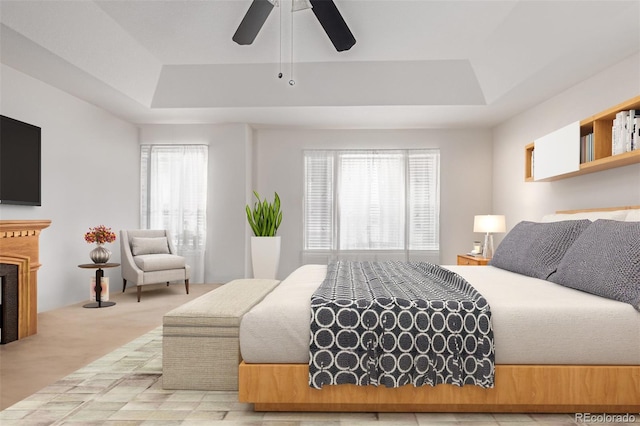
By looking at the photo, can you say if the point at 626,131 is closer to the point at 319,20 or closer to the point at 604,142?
the point at 604,142

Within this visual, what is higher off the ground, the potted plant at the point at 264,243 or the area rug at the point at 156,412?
the potted plant at the point at 264,243

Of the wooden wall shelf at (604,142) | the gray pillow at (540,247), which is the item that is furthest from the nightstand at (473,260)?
the wooden wall shelf at (604,142)

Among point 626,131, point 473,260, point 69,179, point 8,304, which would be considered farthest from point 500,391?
point 69,179

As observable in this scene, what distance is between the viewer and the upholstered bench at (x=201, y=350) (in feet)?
8.05

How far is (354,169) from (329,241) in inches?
46.7

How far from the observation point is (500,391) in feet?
6.94

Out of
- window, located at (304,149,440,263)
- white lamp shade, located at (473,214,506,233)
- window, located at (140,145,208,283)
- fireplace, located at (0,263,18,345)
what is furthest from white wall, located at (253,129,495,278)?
fireplace, located at (0,263,18,345)

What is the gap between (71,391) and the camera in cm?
249

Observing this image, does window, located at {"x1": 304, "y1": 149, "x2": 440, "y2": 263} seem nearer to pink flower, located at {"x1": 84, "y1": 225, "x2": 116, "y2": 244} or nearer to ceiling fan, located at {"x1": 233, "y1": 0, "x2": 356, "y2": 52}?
pink flower, located at {"x1": 84, "y1": 225, "x2": 116, "y2": 244}

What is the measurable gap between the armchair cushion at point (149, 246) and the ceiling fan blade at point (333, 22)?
3.71 meters

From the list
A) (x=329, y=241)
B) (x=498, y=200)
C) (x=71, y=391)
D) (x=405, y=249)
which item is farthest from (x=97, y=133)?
(x=498, y=200)

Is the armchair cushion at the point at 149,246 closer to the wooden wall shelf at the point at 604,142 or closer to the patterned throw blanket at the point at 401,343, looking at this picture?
the patterned throw blanket at the point at 401,343

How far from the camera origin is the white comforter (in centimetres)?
211

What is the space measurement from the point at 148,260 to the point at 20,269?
1.79 meters
